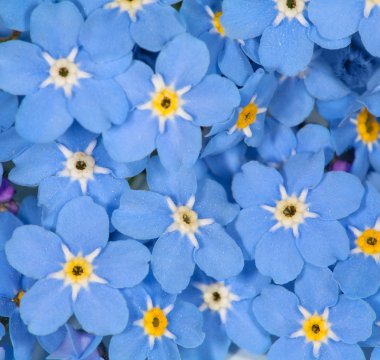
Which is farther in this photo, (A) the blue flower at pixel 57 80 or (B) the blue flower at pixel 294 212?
(B) the blue flower at pixel 294 212

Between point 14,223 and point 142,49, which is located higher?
point 142,49

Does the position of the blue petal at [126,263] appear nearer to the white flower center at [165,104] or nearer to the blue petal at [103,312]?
the blue petal at [103,312]

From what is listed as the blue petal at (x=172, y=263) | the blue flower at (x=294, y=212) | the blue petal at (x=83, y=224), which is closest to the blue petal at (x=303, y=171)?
the blue flower at (x=294, y=212)

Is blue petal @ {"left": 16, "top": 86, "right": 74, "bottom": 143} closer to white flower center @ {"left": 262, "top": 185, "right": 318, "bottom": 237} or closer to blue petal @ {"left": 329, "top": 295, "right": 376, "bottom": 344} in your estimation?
white flower center @ {"left": 262, "top": 185, "right": 318, "bottom": 237}

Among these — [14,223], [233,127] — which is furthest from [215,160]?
[14,223]

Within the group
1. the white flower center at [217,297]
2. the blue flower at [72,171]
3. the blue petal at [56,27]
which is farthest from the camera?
the white flower center at [217,297]

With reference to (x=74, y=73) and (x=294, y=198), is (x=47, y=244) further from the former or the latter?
(x=294, y=198)

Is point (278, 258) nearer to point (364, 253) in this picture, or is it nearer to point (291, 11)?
point (364, 253)
